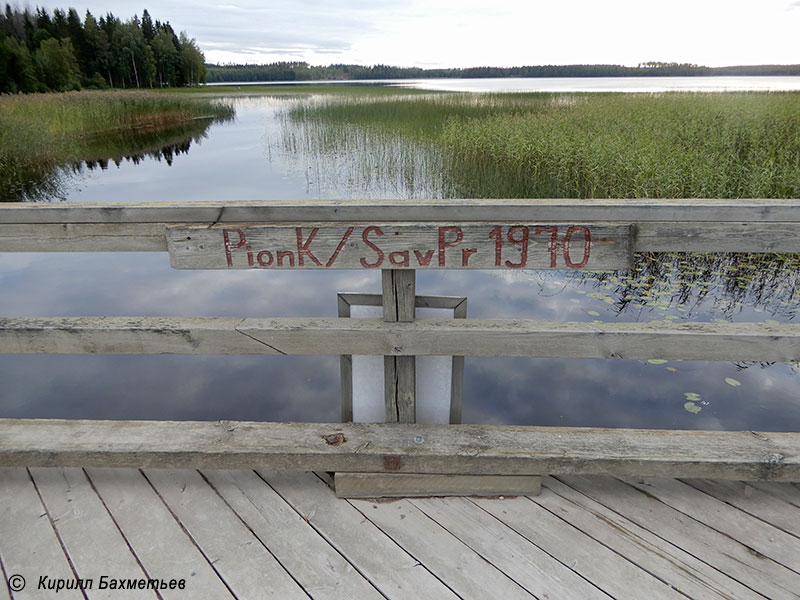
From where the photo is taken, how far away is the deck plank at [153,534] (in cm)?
166

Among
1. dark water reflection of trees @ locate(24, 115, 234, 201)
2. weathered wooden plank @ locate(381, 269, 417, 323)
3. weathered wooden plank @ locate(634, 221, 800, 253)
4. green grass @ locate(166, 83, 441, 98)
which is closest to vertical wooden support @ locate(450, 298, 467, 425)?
weathered wooden plank @ locate(381, 269, 417, 323)

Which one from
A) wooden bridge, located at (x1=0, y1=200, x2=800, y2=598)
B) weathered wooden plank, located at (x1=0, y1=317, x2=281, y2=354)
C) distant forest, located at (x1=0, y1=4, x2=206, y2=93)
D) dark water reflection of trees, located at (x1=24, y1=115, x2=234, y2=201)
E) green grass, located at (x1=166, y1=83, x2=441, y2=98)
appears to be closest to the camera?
wooden bridge, located at (x1=0, y1=200, x2=800, y2=598)

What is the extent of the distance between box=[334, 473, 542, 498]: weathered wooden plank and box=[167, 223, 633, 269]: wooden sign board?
0.76m

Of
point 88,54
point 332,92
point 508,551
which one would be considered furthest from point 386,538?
point 88,54

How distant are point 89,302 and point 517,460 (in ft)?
19.0

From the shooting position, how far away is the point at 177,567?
5.60 feet

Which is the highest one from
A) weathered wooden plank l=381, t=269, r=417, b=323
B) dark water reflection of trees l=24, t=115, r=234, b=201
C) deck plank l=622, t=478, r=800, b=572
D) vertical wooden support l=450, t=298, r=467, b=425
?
weathered wooden plank l=381, t=269, r=417, b=323

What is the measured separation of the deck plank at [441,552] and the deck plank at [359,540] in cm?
3

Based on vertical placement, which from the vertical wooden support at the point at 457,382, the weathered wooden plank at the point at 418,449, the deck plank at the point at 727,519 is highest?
the vertical wooden support at the point at 457,382

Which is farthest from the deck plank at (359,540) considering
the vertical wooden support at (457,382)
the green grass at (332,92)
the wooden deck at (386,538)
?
the green grass at (332,92)

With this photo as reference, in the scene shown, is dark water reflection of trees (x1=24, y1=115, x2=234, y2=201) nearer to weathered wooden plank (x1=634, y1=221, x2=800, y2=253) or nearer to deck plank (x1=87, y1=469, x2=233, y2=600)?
deck plank (x1=87, y1=469, x2=233, y2=600)

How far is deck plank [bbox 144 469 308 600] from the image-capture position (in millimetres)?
1646

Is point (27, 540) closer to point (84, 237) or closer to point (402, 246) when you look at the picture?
point (84, 237)

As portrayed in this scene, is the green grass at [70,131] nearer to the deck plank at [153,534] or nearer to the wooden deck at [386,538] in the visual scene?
the deck plank at [153,534]
